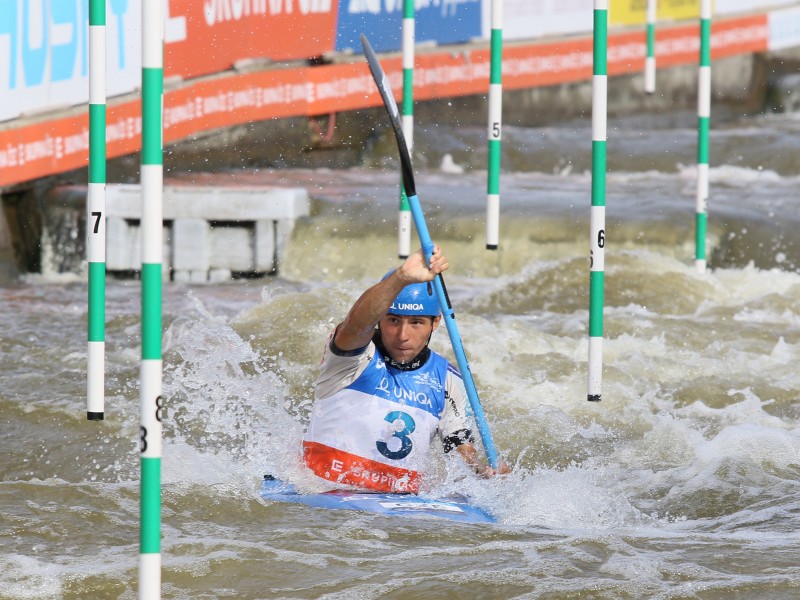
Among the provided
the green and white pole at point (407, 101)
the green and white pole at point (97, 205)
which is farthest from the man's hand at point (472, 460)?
the green and white pole at point (407, 101)

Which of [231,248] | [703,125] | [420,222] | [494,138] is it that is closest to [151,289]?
[420,222]

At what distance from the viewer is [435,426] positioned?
5.00 meters

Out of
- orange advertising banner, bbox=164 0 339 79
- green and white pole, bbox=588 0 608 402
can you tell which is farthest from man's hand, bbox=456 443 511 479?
orange advertising banner, bbox=164 0 339 79

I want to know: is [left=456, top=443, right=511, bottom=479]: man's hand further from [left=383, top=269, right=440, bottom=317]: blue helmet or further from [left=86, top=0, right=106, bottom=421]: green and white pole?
[left=86, top=0, right=106, bottom=421]: green and white pole

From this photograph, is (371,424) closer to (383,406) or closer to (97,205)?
(383,406)

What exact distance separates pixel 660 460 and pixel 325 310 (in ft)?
9.20

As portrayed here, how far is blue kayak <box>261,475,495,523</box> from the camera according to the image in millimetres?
4688

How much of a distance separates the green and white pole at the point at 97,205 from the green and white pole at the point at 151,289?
6.01ft

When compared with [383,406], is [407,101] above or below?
above

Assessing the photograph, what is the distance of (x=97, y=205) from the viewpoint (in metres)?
5.20

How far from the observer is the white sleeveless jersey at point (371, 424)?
486cm

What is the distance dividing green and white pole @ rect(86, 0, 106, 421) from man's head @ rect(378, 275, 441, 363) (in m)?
1.06

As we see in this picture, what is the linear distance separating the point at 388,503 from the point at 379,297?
76 cm

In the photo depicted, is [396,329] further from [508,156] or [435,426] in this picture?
[508,156]
